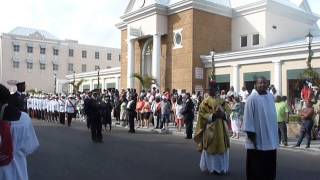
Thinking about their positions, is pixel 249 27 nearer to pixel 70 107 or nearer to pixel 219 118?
pixel 70 107

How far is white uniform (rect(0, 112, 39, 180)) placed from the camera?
497cm

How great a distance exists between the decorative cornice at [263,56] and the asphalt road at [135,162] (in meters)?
13.8

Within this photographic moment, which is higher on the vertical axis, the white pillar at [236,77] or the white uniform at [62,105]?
the white pillar at [236,77]

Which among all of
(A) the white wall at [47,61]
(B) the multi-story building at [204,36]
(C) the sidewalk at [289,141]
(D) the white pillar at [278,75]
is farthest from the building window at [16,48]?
(C) the sidewalk at [289,141]

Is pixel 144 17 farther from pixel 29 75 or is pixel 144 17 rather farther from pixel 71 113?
pixel 29 75

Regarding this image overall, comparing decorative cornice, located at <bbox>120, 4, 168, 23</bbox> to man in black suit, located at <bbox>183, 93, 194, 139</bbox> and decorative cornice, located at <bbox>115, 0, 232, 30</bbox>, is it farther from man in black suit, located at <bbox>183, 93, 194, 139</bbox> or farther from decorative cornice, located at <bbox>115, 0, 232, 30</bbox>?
man in black suit, located at <bbox>183, 93, 194, 139</bbox>

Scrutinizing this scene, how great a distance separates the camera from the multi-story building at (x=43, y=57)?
79.0m

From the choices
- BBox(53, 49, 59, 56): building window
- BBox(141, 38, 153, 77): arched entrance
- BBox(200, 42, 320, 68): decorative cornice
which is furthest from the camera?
BBox(53, 49, 59, 56): building window

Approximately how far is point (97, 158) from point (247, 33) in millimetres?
25594

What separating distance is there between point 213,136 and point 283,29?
27941 millimetres

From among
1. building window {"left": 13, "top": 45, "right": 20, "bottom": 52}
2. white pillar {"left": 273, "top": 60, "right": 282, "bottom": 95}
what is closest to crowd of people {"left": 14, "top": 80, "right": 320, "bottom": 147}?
white pillar {"left": 273, "top": 60, "right": 282, "bottom": 95}

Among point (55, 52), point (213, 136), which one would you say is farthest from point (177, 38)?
point (55, 52)

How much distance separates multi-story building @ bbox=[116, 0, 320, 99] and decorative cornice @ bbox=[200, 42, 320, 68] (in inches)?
2.9

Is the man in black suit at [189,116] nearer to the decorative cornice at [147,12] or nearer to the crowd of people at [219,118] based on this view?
the crowd of people at [219,118]
